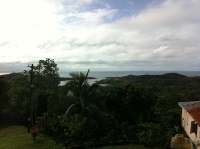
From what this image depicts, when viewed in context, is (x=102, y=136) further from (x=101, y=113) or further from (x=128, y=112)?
(x=128, y=112)

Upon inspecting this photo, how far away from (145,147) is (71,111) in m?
5.88

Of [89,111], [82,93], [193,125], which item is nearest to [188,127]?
[193,125]

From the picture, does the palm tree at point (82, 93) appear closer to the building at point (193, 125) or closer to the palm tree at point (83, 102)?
the palm tree at point (83, 102)

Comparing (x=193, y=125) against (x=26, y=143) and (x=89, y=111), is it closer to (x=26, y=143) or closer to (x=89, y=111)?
(x=89, y=111)

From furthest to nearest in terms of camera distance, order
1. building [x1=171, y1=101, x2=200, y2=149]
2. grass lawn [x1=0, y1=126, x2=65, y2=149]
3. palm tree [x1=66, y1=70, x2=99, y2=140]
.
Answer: palm tree [x1=66, y1=70, x2=99, y2=140] < grass lawn [x1=0, y1=126, x2=65, y2=149] < building [x1=171, y1=101, x2=200, y2=149]

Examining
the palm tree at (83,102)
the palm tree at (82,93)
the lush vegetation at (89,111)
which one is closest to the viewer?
the lush vegetation at (89,111)

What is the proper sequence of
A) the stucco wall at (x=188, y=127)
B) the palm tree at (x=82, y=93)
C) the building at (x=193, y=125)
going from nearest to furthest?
the building at (x=193, y=125)
the stucco wall at (x=188, y=127)
the palm tree at (x=82, y=93)

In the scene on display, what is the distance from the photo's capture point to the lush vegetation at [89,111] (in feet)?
54.1

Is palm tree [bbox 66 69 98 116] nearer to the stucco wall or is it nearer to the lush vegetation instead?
the lush vegetation

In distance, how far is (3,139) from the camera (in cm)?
1633

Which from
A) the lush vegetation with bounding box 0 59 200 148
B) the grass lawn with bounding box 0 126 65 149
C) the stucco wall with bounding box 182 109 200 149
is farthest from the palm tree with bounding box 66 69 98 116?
the stucco wall with bounding box 182 109 200 149

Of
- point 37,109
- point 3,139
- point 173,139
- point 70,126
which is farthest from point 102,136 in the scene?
point 37,109

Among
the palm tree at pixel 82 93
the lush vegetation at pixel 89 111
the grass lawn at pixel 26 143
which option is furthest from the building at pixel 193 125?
the grass lawn at pixel 26 143

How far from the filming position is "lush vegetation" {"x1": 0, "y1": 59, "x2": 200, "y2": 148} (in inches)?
650
